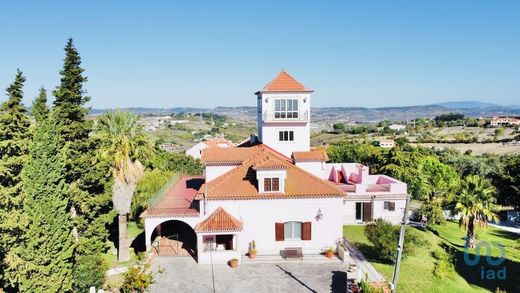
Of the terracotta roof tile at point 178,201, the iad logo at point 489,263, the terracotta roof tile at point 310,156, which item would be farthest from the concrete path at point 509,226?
the terracotta roof tile at point 178,201

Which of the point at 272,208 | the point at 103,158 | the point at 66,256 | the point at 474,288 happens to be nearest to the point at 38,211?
the point at 66,256

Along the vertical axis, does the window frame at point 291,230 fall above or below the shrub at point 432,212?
above

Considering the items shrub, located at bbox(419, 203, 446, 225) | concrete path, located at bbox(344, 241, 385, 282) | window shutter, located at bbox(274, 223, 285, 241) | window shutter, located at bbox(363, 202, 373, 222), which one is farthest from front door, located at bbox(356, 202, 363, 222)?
window shutter, located at bbox(274, 223, 285, 241)

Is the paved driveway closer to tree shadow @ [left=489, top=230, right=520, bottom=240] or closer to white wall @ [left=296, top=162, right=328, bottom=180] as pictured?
white wall @ [left=296, top=162, right=328, bottom=180]

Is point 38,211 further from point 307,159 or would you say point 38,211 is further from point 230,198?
point 307,159

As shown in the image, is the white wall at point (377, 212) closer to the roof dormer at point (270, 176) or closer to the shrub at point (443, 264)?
the shrub at point (443, 264)

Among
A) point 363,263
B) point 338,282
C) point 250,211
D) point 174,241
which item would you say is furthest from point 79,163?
point 363,263

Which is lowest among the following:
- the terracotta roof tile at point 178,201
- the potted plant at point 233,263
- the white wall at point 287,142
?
the potted plant at point 233,263
